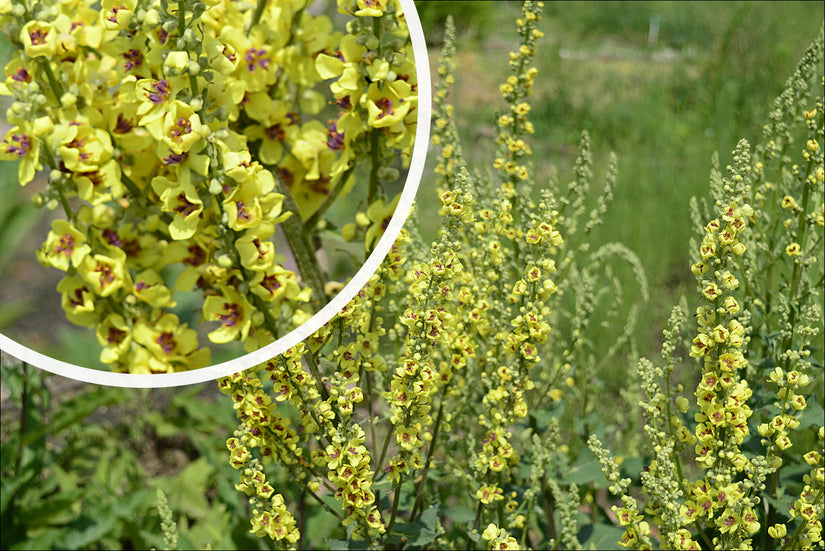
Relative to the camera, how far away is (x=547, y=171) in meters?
3.91

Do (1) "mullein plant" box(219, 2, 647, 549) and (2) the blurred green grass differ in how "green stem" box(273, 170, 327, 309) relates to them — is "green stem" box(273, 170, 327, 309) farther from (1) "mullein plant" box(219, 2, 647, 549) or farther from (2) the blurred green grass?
(2) the blurred green grass

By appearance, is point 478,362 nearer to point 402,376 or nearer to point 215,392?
point 402,376

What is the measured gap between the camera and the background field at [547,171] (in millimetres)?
1930

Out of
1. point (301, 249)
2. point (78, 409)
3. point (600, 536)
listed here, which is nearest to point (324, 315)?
point (301, 249)

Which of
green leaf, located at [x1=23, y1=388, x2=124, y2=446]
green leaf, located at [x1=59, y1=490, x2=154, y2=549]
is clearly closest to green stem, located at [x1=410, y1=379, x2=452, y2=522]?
green leaf, located at [x1=59, y1=490, x2=154, y2=549]

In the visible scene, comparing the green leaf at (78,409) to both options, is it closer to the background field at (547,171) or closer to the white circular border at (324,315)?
the background field at (547,171)

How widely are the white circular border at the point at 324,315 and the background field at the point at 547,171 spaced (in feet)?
0.16

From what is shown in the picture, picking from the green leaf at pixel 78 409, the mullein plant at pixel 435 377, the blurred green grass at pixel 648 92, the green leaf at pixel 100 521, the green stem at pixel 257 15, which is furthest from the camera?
the blurred green grass at pixel 648 92

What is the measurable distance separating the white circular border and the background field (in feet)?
0.16

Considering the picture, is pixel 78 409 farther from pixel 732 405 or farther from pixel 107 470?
pixel 732 405

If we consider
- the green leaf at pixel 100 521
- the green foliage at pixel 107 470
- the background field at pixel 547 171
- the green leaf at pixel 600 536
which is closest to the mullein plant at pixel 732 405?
the green leaf at pixel 600 536

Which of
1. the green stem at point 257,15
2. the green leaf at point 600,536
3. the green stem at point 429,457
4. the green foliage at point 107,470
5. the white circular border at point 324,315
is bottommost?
the green foliage at point 107,470

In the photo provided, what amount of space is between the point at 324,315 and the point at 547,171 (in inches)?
115

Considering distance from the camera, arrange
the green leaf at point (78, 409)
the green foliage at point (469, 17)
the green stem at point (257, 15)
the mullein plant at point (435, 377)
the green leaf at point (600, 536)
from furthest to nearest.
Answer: the green foliage at point (469, 17)
the green leaf at point (78, 409)
the green leaf at point (600, 536)
the mullein plant at point (435, 377)
the green stem at point (257, 15)
